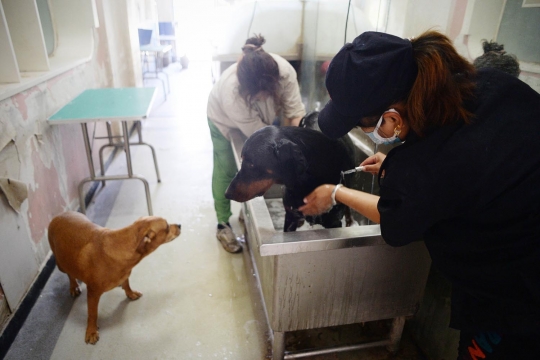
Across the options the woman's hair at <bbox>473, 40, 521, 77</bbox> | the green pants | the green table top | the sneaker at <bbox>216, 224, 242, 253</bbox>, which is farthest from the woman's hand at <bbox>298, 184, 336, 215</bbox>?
the green table top

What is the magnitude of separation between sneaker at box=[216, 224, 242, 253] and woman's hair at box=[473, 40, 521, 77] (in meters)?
1.76

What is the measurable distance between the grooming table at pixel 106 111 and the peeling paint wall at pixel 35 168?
0.10 m

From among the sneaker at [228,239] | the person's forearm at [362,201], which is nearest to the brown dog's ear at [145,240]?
the sneaker at [228,239]

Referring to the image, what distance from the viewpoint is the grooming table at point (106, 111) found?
7.47 feet

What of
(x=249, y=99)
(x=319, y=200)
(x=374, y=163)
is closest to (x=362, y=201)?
(x=319, y=200)

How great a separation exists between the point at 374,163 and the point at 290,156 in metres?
0.34

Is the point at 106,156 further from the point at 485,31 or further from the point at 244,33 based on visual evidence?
the point at 485,31

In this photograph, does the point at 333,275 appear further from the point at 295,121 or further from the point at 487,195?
the point at 295,121

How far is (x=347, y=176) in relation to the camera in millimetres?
→ 1688

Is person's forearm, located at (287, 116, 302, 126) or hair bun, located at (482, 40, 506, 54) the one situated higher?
hair bun, located at (482, 40, 506, 54)

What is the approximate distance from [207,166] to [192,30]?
1.75 meters

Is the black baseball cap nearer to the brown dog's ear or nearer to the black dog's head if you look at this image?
the black dog's head

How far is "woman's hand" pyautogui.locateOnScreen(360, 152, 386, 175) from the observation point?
1387 millimetres

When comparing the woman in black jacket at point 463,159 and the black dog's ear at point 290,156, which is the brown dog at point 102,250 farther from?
the woman in black jacket at point 463,159
